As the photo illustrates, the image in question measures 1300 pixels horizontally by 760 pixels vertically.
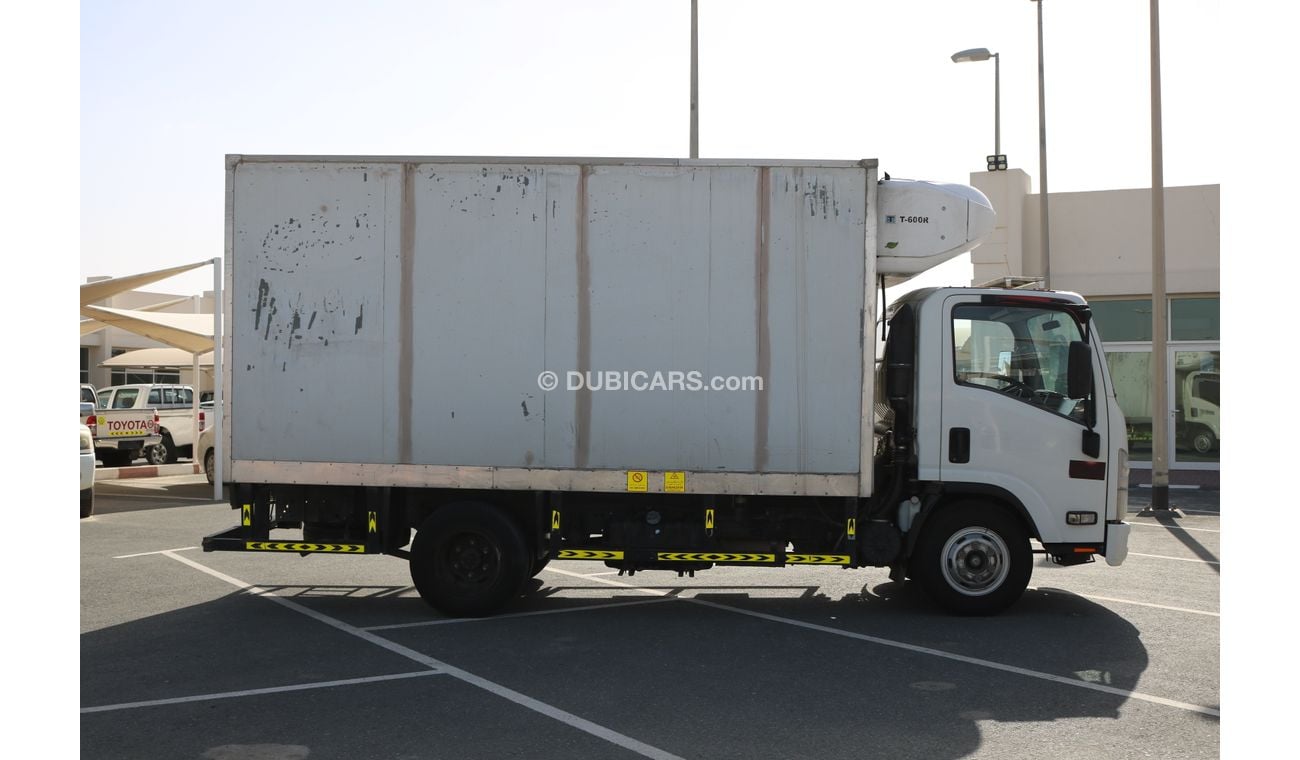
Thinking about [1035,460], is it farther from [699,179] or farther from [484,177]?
[484,177]

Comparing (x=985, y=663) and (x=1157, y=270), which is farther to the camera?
(x=1157, y=270)

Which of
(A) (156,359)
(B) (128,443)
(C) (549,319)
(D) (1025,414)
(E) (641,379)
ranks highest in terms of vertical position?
(A) (156,359)

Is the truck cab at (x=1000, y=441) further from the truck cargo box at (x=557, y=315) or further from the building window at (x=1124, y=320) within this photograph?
the building window at (x=1124, y=320)

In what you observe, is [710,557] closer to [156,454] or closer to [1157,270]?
[1157,270]

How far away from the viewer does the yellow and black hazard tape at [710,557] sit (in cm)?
828

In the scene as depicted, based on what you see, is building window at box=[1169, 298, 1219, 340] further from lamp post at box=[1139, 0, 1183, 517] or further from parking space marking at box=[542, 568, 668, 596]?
parking space marking at box=[542, 568, 668, 596]

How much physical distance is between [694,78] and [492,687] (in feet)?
36.7

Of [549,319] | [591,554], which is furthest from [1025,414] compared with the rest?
[549,319]

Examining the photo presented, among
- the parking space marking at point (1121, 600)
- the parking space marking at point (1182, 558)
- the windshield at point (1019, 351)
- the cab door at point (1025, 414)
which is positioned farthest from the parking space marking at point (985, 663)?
the parking space marking at point (1182, 558)

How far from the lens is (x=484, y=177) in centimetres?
825

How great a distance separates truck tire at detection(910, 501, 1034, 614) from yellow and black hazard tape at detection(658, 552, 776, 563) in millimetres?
1241

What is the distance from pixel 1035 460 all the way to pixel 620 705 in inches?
159

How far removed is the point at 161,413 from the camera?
2512 cm

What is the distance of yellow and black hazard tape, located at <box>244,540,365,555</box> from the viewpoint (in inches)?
334
